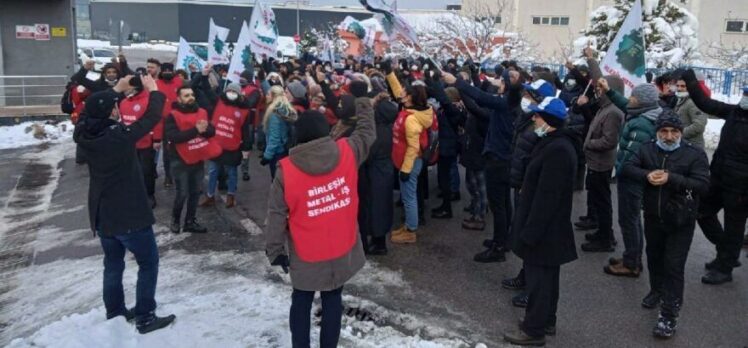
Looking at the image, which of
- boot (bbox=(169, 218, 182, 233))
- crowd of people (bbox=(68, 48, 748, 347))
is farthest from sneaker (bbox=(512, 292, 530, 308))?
boot (bbox=(169, 218, 182, 233))

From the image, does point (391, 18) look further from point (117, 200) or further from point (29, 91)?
point (29, 91)

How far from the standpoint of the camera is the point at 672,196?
4.88 meters

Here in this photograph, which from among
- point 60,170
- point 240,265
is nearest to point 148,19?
point 60,170

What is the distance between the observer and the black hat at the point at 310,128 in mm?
3918

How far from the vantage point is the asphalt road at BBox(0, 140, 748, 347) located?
500 centimetres

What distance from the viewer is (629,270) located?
6195mm

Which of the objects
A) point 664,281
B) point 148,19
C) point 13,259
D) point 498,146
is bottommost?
point 13,259

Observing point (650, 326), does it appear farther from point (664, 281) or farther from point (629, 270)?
point (629, 270)

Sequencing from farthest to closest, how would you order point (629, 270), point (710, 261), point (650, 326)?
point (710, 261)
point (629, 270)
point (650, 326)

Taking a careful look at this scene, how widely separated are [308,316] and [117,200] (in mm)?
1779

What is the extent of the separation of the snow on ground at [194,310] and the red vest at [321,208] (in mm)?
1068

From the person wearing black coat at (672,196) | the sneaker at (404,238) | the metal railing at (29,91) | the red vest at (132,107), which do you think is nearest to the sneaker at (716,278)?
the person wearing black coat at (672,196)

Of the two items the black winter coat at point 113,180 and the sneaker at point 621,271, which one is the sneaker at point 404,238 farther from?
the black winter coat at point 113,180

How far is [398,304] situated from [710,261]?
3669 millimetres
